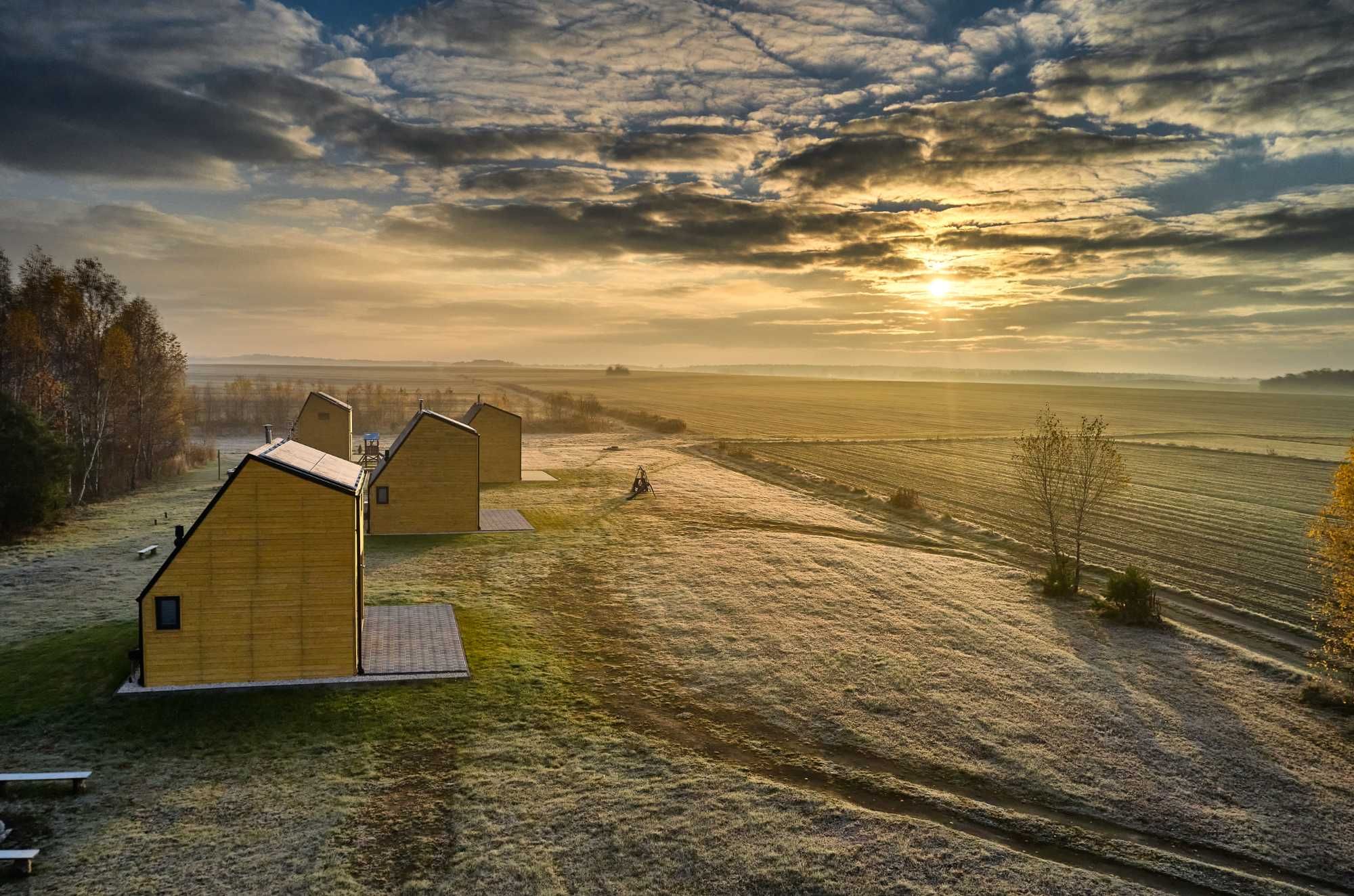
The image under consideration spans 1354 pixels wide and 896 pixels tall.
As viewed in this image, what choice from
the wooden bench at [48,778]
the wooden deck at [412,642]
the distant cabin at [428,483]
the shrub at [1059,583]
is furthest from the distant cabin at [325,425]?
the shrub at [1059,583]

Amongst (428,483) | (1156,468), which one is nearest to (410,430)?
(428,483)

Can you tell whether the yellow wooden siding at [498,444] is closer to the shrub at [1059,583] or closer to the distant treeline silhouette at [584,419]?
the shrub at [1059,583]

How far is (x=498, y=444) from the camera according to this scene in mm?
45875

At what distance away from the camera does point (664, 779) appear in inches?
537

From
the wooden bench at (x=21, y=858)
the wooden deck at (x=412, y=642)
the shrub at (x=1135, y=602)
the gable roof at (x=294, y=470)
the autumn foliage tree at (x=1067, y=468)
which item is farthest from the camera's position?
the autumn foliage tree at (x=1067, y=468)

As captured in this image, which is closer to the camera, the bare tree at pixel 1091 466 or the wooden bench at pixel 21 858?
the wooden bench at pixel 21 858

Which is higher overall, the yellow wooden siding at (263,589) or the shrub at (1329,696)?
the yellow wooden siding at (263,589)

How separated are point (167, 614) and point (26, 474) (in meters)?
20.1

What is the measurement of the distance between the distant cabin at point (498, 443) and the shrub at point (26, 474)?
64.1 feet

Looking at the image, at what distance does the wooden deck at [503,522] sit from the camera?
1315 inches

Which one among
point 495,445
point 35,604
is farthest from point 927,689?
point 495,445

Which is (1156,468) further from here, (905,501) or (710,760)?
(710,760)

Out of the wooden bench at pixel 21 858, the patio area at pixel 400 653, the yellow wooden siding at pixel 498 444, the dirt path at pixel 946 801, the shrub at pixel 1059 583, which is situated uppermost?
the yellow wooden siding at pixel 498 444

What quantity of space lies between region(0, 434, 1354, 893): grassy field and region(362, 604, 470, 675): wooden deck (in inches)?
27.7
